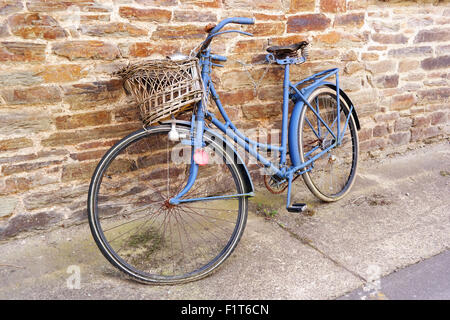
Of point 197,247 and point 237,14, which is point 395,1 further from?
point 197,247

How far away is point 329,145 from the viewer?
3287mm

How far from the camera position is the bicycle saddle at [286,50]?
2783mm

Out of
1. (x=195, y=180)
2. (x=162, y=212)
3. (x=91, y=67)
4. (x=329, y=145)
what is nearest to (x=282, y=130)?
(x=329, y=145)

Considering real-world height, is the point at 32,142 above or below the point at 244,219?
above

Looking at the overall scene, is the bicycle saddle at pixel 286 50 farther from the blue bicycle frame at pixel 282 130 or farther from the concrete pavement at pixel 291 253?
the concrete pavement at pixel 291 253

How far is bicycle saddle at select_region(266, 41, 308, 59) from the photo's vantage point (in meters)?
2.78

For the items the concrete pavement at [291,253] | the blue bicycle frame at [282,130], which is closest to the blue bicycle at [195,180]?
the blue bicycle frame at [282,130]

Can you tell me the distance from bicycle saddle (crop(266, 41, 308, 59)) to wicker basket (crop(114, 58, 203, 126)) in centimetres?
87

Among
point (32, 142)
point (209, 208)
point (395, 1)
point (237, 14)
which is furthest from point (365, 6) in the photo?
point (32, 142)

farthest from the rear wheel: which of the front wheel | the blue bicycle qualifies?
the front wheel

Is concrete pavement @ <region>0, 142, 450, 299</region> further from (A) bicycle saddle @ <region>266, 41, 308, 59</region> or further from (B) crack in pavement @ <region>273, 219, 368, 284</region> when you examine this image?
(A) bicycle saddle @ <region>266, 41, 308, 59</region>

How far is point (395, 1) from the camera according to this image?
12.7 ft

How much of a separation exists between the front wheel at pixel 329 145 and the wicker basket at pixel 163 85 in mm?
1247
